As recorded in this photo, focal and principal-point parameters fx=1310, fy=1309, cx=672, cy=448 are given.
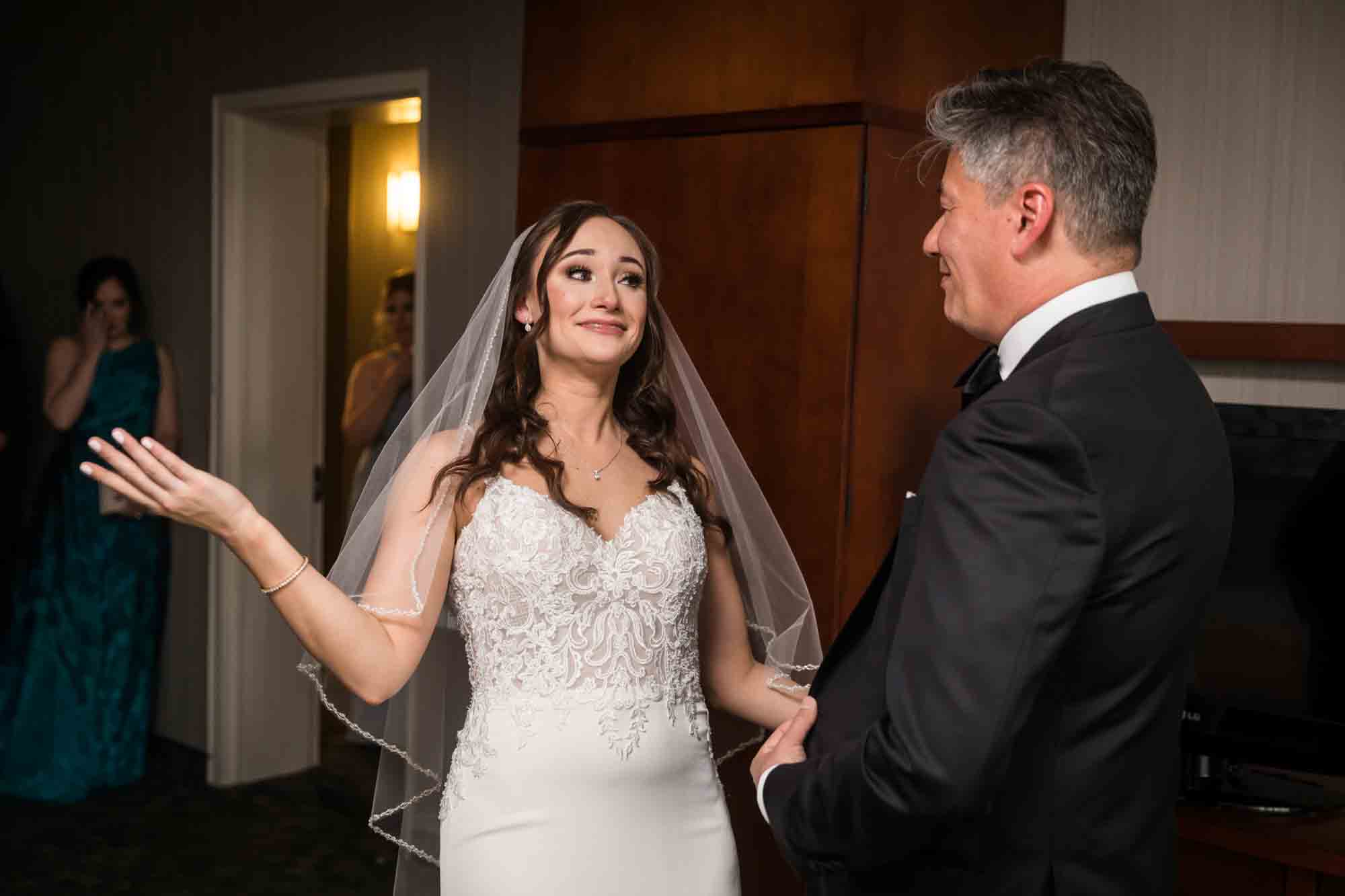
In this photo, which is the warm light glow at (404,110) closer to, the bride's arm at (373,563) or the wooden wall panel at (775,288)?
the wooden wall panel at (775,288)

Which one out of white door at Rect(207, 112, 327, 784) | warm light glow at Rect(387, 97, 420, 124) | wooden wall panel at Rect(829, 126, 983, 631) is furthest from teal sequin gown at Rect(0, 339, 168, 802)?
wooden wall panel at Rect(829, 126, 983, 631)

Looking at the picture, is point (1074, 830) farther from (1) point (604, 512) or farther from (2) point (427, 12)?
(2) point (427, 12)

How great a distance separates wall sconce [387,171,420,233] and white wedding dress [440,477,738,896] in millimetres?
4064

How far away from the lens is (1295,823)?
82.9 inches

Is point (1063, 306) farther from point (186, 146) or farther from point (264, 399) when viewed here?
point (186, 146)

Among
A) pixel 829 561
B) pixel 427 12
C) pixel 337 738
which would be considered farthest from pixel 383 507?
pixel 337 738

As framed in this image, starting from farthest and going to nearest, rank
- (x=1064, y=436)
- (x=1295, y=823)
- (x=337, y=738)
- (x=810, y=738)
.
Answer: (x=337, y=738) < (x=1295, y=823) < (x=810, y=738) < (x=1064, y=436)

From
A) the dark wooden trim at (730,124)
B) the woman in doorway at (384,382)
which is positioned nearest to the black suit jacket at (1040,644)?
the dark wooden trim at (730,124)

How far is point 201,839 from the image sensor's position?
4.00 m

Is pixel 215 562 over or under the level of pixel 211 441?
under

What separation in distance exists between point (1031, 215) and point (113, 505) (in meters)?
3.91

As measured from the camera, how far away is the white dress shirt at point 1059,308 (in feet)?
4.46

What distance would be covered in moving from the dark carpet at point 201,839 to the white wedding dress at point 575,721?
5.85 feet

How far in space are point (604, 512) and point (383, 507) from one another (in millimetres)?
363
